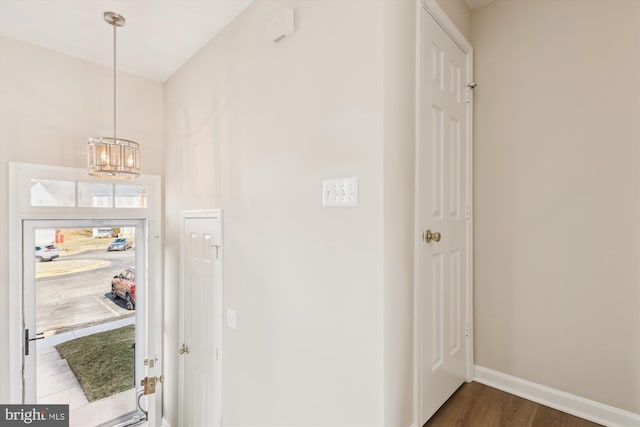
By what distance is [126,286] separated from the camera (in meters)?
2.55

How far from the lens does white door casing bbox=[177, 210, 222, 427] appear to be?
200cm

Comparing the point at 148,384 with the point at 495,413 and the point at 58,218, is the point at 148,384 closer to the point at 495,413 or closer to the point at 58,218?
the point at 58,218

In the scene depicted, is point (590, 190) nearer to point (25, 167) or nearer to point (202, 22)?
point (202, 22)

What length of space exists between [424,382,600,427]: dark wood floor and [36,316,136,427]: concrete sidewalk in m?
2.57

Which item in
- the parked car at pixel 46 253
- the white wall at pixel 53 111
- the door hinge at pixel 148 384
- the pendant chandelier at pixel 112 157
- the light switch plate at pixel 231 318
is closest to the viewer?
the pendant chandelier at pixel 112 157

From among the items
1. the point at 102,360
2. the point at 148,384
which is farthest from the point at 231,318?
the point at 102,360

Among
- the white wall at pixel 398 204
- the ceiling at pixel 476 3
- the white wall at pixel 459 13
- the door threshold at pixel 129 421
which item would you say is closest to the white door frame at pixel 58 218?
the door threshold at pixel 129 421

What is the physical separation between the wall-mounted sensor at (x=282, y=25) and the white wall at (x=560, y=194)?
113 centimetres

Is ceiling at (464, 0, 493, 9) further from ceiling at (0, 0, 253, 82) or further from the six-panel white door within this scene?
ceiling at (0, 0, 253, 82)

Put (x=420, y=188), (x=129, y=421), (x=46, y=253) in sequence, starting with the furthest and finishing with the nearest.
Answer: (x=129, y=421) → (x=46, y=253) → (x=420, y=188)

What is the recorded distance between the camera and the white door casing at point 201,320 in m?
2.00

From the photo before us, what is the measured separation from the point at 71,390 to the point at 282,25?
299cm

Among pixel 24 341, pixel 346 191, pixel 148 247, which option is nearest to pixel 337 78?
pixel 346 191

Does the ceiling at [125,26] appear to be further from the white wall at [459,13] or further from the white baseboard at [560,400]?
the white baseboard at [560,400]
